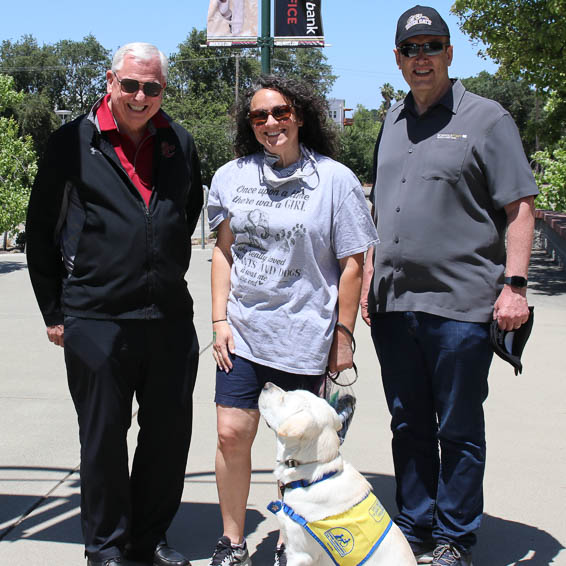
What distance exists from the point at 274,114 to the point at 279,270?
65cm

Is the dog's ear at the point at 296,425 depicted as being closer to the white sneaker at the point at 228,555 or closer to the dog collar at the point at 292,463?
the dog collar at the point at 292,463

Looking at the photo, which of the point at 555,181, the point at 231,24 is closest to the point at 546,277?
the point at 555,181

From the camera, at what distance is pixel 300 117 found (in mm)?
3098

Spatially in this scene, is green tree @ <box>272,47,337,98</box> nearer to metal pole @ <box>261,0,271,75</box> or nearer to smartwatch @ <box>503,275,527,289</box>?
metal pole @ <box>261,0,271,75</box>

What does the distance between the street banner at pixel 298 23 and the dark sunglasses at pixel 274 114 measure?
6.72 m

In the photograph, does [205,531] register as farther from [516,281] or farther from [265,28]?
[265,28]

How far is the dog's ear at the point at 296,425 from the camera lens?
99.2 inches

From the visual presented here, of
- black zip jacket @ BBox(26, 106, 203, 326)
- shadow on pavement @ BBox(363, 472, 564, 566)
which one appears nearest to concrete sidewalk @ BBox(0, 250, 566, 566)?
shadow on pavement @ BBox(363, 472, 564, 566)

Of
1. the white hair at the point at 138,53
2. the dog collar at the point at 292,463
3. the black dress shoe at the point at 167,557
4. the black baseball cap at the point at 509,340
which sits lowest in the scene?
the black dress shoe at the point at 167,557

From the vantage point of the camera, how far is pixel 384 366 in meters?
3.31

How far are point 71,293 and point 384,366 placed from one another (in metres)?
1.41

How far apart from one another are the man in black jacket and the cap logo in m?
1.06

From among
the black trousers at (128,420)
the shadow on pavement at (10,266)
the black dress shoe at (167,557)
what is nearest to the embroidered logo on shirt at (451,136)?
the black trousers at (128,420)

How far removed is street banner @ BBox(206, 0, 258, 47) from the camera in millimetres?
9180
